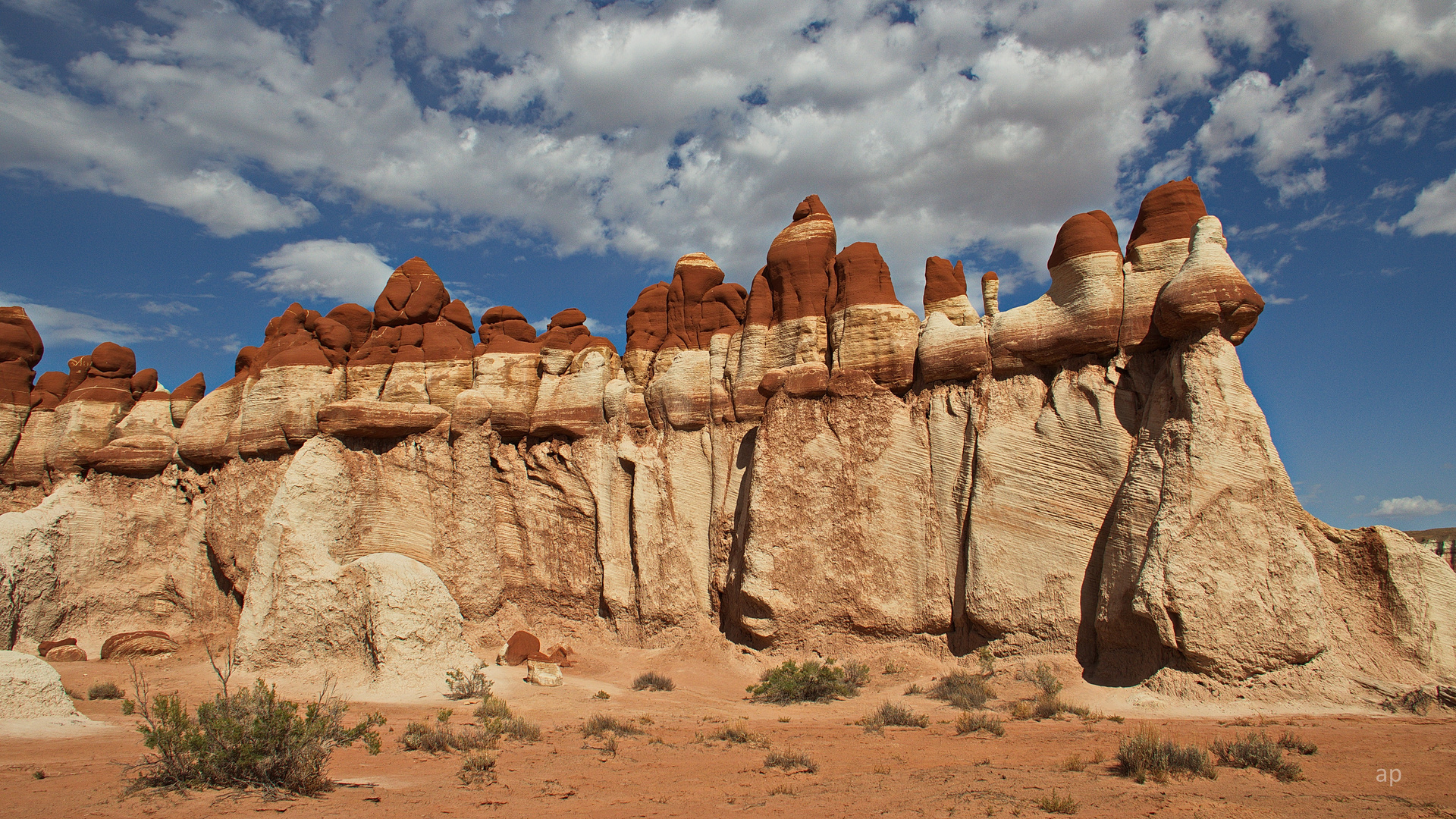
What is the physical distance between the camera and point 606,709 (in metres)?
12.3

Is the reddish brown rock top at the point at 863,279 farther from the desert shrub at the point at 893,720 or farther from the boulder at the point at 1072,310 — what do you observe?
the desert shrub at the point at 893,720

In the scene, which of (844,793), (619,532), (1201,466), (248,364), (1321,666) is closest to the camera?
(844,793)

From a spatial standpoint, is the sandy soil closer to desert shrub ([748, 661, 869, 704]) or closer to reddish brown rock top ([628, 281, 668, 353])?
desert shrub ([748, 661, 869, 704])

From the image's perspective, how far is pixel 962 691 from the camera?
11.8m

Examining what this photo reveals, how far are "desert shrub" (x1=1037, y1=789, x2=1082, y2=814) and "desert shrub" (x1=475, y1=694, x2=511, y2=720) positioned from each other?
753 centimetres

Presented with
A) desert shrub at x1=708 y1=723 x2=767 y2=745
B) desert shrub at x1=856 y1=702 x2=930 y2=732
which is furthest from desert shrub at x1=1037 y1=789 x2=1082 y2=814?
desert shrub at x1=708 y1=723 x2=767 y2=745

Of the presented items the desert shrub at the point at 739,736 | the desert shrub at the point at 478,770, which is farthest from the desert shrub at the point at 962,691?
the desert shrub at the point at 478,770

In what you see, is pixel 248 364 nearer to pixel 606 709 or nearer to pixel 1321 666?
pixel 606 709

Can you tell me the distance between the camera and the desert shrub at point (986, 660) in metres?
12.8

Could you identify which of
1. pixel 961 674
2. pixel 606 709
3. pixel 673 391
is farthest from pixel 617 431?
pixel 961 674

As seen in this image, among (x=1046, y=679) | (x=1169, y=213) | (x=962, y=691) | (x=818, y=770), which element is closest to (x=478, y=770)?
(x=818, y=770)

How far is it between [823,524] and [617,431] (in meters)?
5.76

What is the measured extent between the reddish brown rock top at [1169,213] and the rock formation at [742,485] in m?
0.06

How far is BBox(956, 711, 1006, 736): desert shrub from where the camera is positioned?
9734mm
